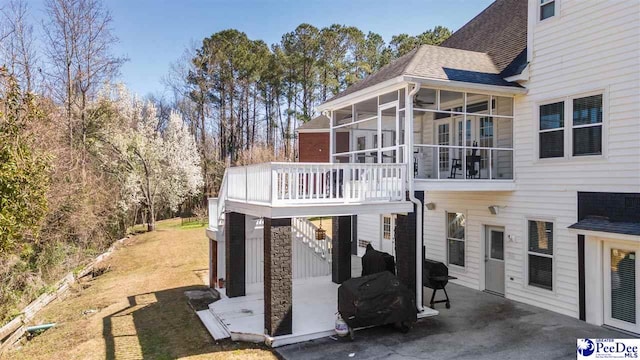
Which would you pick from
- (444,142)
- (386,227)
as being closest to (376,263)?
(444,142)

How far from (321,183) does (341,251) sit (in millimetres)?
4075

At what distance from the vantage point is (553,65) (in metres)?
8.99

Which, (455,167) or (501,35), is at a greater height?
(501,35)

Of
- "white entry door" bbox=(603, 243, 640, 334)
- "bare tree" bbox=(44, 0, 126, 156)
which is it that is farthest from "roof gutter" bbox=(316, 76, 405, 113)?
"bare tree" bbox=(44, 0, 126, 156)

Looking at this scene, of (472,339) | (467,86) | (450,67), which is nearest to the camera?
(472,339)

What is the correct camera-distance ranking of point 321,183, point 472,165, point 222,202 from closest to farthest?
point 321,183
point 472,165
point 222,202

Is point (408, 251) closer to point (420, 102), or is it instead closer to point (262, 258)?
point (420, 102)

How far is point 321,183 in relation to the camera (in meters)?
8.21

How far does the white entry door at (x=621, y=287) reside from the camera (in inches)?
294

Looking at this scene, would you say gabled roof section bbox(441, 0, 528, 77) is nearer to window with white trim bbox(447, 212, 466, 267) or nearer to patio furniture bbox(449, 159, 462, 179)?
patio furniture bbox(449, 159, 462, 179)

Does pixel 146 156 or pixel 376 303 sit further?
pixel 146 156

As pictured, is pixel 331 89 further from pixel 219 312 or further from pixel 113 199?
pixel 219 312

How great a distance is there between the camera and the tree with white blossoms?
25.3m

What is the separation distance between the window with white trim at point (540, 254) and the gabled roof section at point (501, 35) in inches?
151
